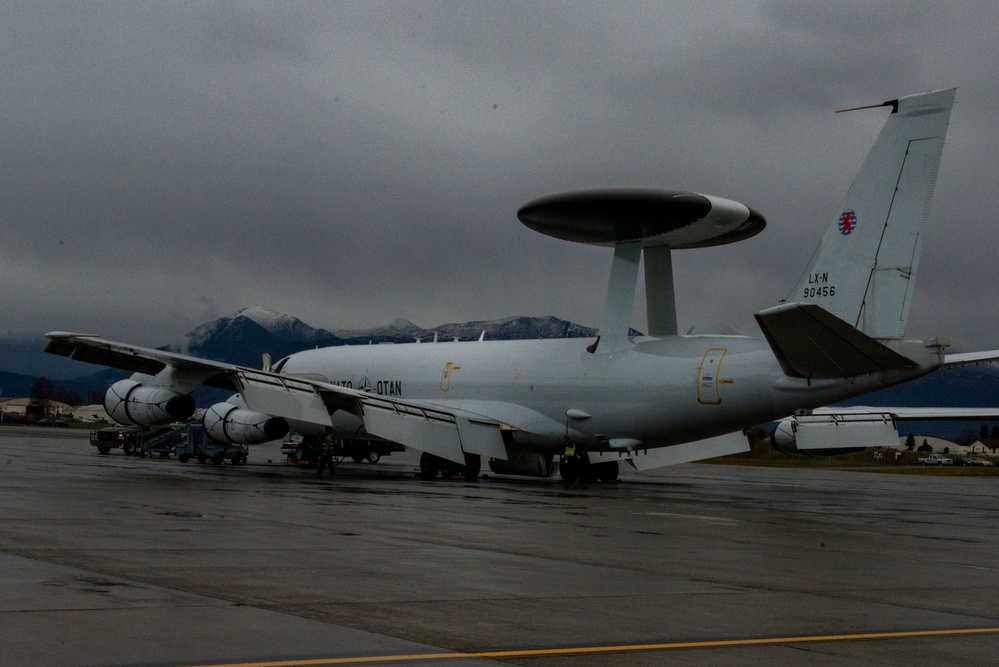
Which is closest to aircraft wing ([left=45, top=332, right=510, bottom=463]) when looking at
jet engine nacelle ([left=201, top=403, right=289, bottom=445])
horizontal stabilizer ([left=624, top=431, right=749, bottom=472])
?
jet engine nacelle ([left=201, top=403, right=289, bottom=445])

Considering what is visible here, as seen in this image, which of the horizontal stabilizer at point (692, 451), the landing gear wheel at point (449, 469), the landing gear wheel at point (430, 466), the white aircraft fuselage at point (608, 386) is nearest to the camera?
the white aircraft fuselage at point (608, 386)

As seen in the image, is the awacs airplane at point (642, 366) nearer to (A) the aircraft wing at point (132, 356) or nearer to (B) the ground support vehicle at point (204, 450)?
(A) the aircraft wing at point (132, 356)

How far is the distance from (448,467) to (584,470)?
13.2 ft

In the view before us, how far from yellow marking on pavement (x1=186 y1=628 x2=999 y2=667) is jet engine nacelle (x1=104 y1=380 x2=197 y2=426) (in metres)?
24.6

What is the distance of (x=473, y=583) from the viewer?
11.3 m

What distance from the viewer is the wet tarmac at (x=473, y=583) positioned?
26.2ft

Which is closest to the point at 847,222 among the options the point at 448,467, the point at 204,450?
the point at 448,467

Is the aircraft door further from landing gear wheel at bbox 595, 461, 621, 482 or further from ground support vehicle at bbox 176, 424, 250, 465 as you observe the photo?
ground support vehicle at bbox 176, 424, 250, 465

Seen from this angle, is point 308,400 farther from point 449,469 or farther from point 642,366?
point 642,366

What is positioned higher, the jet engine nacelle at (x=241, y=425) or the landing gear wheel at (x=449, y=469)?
the jet engine nacelle at (x=241, y=425)

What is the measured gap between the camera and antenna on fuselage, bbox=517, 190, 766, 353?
93.6ft

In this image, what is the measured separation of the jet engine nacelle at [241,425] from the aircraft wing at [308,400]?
410 cm

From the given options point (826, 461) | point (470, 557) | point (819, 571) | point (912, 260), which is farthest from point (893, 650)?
point (826, 461)

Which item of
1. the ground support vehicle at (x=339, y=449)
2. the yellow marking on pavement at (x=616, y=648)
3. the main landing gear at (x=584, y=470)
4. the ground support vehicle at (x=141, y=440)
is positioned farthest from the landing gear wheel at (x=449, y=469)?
the yellow marking on pavement at (x=616, y=648)
